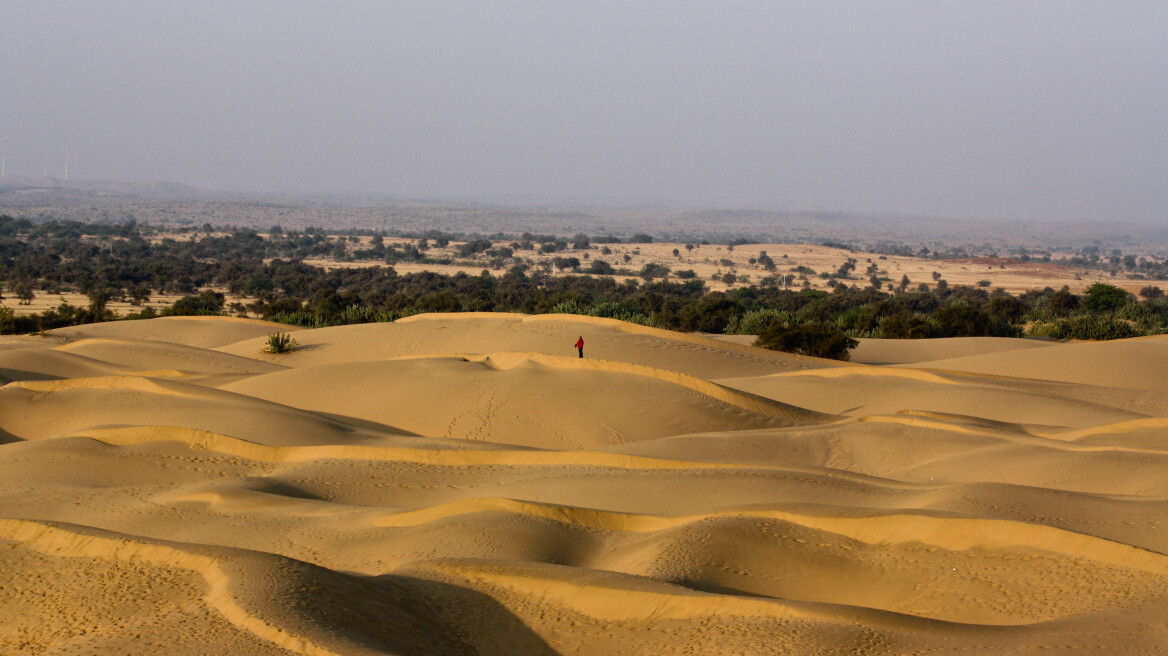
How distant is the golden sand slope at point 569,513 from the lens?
623 centimetres

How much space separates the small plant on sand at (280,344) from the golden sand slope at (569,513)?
217 inches

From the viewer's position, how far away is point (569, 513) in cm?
927

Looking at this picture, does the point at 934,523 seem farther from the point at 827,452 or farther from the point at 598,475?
the point at 827,452

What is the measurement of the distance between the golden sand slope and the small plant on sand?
5.51m

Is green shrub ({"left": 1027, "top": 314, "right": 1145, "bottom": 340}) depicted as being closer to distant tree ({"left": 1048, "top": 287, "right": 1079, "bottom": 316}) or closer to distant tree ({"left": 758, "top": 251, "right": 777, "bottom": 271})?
distant tree ({"left": 1048, "top": 287, "right": 1079, "bottom": 316})

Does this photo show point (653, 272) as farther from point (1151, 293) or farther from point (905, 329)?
point (905, 329)

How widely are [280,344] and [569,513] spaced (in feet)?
62.8

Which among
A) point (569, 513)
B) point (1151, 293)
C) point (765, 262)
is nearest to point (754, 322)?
point (569, 513)

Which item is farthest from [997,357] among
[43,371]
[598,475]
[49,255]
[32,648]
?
[49,255]

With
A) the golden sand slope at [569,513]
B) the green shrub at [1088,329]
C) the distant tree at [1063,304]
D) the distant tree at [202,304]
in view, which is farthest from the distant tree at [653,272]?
the golden sand slope at [569,513]

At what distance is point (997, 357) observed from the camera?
27.0 metres

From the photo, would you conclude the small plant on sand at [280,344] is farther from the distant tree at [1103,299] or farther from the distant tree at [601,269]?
the distant tree at [601,269]

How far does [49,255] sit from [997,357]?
6809 centimetres

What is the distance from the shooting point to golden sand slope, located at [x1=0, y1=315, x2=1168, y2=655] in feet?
20.4
